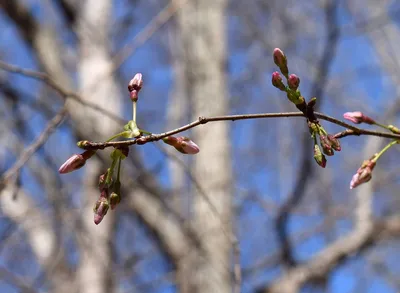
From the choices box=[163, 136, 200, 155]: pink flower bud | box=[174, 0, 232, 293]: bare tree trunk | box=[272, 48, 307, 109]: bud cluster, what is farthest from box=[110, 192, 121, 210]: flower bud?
box=[174, 0, 232, 293]: bare tree trunk

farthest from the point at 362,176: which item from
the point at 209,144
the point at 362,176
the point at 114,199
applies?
the point at 209,144

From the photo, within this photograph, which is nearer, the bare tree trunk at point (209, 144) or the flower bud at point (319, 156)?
the flower bud at point (319, 156)

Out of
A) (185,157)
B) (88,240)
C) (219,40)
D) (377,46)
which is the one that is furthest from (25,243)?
(377,46)

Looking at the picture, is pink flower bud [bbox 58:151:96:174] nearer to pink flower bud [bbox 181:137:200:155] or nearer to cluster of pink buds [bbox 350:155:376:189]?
pink flower bud [bbox 181:137:200:155]

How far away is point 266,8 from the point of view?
20.4ft

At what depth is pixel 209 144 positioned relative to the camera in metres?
3.72

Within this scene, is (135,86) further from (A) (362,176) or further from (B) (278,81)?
(A) (362,176)

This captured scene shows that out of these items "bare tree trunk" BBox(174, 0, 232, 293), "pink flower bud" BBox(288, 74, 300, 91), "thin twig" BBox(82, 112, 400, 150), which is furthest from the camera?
"bare tree trunk" BBox(174, 0, 232, 293)

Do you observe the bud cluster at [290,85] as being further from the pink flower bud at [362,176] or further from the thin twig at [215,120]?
the pink flower bud at [362,176]

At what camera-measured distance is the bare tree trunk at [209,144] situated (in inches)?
127

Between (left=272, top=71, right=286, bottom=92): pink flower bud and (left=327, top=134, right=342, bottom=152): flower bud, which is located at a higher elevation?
(left=272, top=71, right=286, bottom=92): pink flower bud

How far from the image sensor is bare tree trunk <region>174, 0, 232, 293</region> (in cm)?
322

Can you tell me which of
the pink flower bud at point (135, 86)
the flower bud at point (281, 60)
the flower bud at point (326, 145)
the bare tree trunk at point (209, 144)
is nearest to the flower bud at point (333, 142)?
the flower bud at point (326, 145)

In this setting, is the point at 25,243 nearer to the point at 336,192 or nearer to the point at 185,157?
the point at 185,157
